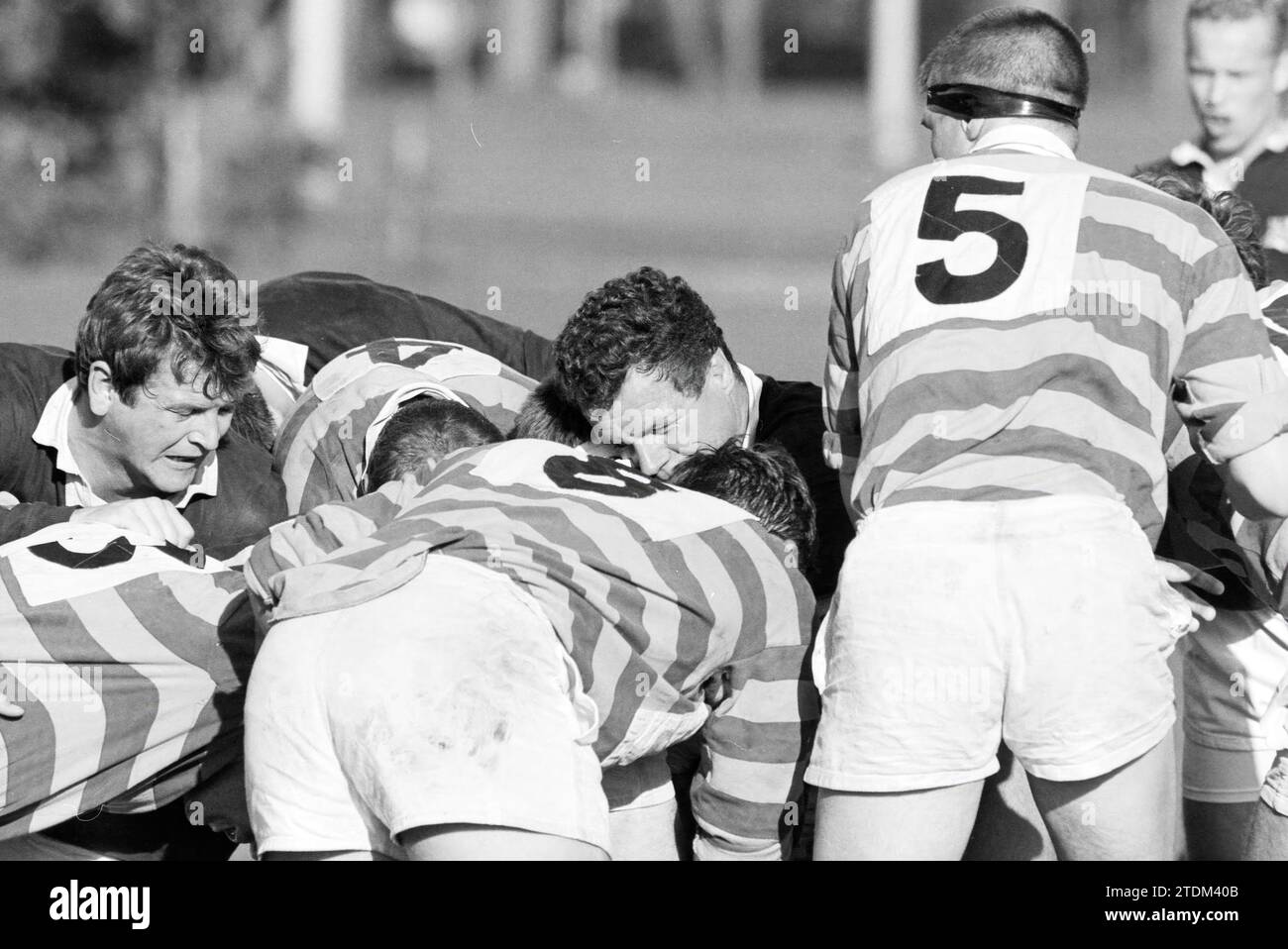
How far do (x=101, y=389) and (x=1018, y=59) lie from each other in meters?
2.25

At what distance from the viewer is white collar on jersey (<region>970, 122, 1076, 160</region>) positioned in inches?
133

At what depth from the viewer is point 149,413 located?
413 cm

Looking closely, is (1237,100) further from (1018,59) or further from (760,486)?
(760,486)

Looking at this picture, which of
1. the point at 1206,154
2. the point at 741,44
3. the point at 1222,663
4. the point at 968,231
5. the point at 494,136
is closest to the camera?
the point at 968,231

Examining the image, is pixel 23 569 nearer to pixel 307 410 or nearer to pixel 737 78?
pixel 307 410

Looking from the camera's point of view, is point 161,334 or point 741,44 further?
point 741,44

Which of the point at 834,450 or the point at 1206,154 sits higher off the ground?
the point at 1206,154

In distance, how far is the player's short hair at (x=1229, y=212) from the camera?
4078 mm

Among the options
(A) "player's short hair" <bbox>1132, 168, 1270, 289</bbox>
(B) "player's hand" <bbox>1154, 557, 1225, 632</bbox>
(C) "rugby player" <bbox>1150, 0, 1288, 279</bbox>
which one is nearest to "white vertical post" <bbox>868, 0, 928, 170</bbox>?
(C) "rugby player" <bbox>1150, 0, 1288, 279</bbox>

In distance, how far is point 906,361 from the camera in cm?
321

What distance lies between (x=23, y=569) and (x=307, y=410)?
1330 millimetres

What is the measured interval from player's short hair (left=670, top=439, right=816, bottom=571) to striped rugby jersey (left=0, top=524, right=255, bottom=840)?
3.08ft

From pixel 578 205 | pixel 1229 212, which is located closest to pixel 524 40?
pixel 578 205

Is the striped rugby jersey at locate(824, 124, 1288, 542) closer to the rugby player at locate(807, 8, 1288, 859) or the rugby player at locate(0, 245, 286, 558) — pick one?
the rugby player at locate(807, 8, 1288, 859)
